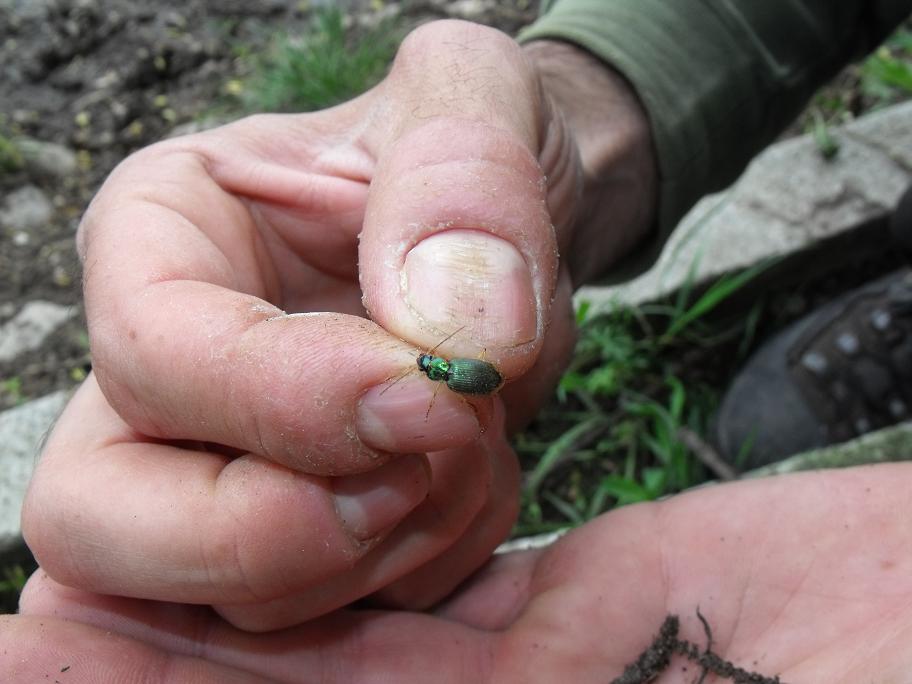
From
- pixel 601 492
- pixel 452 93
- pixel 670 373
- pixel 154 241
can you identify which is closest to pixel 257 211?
pixel 154 241

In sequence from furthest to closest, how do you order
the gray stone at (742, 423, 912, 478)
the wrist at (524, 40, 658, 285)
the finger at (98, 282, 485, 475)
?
the wrist at (524, 40, 658, 285) < the gray stone at (742, 423, 912, 478) < the finger at (98, 282, 485, 475)

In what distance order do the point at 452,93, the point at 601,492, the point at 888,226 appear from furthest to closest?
the point at 888,226 < the point at 601,492 < the point at 452,93

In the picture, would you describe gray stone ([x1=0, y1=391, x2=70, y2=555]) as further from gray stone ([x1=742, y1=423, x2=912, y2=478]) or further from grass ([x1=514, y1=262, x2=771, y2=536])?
gray stone ([x1=742, y1=423, x2=912, y2=478])

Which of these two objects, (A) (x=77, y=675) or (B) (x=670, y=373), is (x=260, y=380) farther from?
(B) (x=670, y=373)

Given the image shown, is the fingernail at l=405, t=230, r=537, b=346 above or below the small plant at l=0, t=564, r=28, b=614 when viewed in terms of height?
above

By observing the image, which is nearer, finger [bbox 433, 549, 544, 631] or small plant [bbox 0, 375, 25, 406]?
finger [bbox 433, 549, 544, 631]

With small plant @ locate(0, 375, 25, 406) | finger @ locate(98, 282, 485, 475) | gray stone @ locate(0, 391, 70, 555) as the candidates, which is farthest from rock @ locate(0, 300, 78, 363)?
finger @ locate(98, 282, 485, 475)
